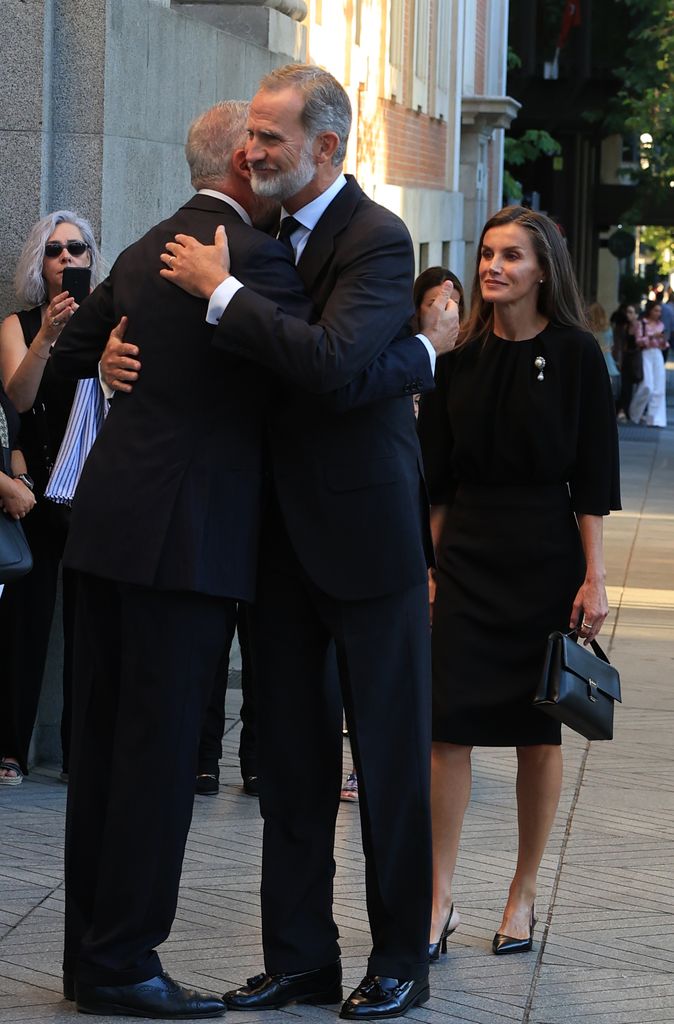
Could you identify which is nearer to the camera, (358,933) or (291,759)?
(291,759)

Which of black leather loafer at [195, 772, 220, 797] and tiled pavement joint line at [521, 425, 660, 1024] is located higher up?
black leather loafer at [195, 772, 220, 797]

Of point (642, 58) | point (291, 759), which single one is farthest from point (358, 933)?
point (642, 58)

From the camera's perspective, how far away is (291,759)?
15.1 feet

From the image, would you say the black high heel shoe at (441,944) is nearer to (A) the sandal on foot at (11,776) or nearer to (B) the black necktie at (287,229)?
(B) the black necktie at (287,229)

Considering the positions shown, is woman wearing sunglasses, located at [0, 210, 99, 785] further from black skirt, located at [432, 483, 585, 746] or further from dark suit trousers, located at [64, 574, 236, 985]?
dark suit trousers, located at [64, 574, 236, 985]

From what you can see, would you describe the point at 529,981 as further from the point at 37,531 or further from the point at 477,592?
the point at 37,531

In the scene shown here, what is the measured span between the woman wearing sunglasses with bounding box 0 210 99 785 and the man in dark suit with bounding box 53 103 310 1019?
2.27m

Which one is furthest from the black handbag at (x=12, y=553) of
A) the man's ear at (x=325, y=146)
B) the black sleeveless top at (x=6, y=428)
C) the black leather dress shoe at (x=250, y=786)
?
the man's ear at (x=325, y=146)

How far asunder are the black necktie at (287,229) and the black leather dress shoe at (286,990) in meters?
1.81

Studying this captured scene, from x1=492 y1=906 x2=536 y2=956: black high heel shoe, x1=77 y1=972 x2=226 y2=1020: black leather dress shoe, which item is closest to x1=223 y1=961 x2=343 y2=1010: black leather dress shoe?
x1=77 y1=972 x2=226 y2=1020: black leather dress shoe

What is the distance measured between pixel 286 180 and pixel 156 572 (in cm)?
97

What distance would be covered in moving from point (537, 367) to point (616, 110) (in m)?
32.0

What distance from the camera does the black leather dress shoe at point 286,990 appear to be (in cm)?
457

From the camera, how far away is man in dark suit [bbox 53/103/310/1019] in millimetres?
4277
